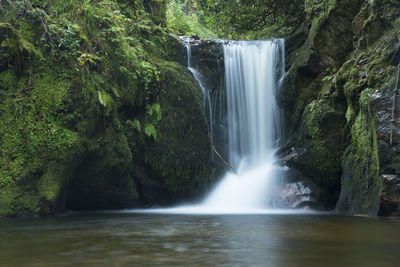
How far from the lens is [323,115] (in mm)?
Result: 8953

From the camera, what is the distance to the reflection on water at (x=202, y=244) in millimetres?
3076

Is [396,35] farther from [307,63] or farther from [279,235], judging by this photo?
[279,235]

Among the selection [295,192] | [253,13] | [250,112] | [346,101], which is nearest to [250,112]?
[250,112]

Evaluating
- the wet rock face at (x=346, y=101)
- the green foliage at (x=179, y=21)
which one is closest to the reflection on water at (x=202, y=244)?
the wet rock face at (x=346, y=101)

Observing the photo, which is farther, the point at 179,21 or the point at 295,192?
the point at 179,21

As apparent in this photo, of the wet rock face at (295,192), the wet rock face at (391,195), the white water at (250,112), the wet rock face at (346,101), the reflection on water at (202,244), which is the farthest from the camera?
the white water at (250,112)

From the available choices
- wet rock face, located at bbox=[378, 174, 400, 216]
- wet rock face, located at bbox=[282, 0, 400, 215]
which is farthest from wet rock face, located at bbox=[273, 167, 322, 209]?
wet rock face, located at bbox=[378, 174, 400, 216]

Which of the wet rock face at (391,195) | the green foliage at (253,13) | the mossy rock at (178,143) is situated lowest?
the wet rock face at (391,195)

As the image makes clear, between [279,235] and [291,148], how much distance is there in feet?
18.6

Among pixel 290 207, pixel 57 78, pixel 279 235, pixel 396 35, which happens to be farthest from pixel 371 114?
pixel 57 78

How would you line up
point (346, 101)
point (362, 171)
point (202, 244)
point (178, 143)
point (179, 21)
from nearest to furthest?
point (202, 244)
point (362, 171)
point (346, 101)
point (178, 143)
point (179, 21)

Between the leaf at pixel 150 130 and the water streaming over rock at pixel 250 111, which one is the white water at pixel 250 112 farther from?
the leaf at pixel 150 130

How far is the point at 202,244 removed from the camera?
3.84 meters

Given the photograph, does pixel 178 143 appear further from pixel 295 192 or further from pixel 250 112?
pixel 295 192
